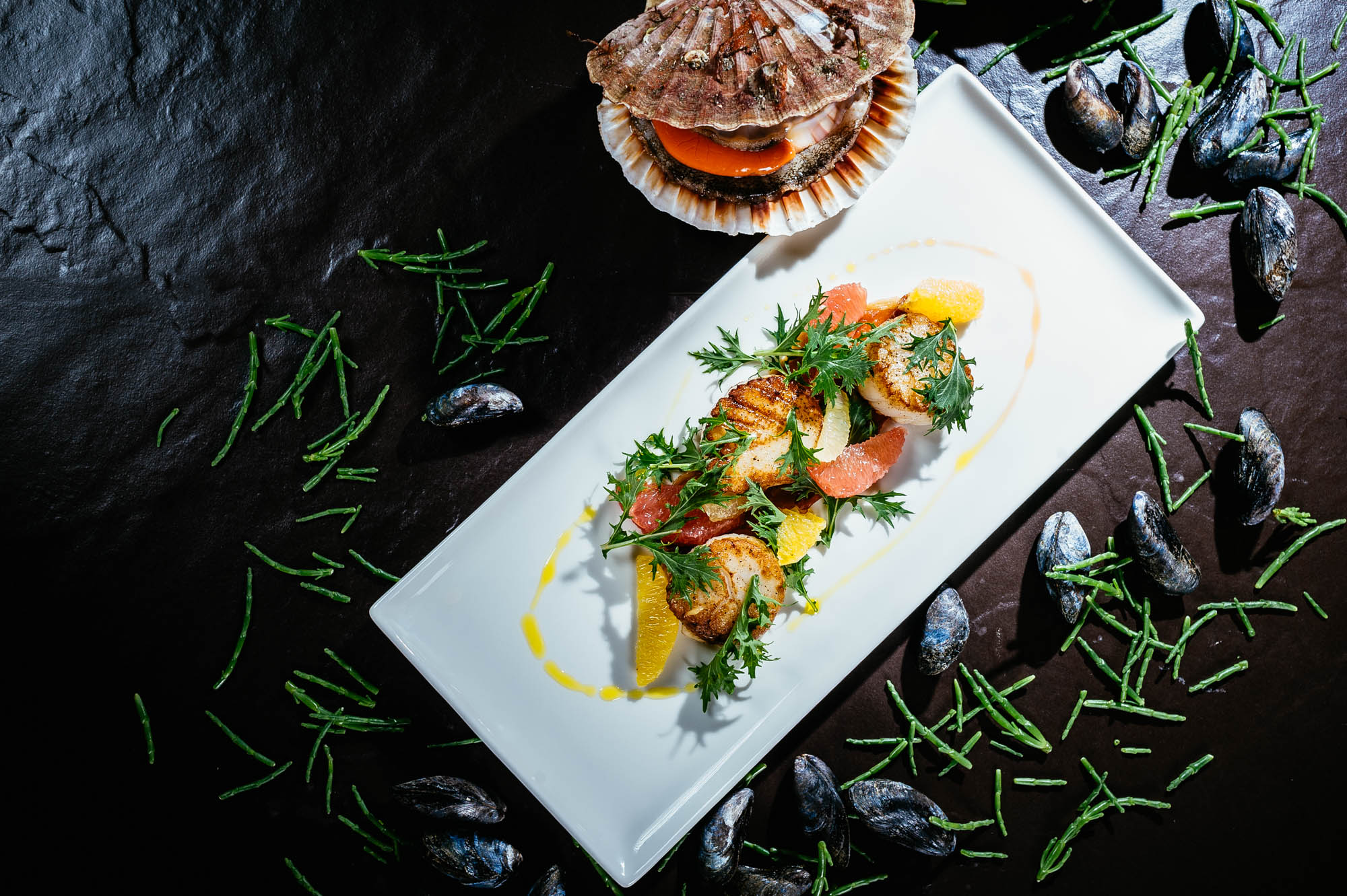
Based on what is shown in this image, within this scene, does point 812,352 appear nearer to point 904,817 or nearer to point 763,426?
point 763,426

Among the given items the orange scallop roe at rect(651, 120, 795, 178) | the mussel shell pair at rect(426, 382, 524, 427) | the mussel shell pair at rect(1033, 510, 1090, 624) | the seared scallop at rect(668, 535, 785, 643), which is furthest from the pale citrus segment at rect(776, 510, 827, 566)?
the orange scallop roe at rect(651, 120, 795, 178)

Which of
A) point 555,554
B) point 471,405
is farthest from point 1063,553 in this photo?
point 471,405

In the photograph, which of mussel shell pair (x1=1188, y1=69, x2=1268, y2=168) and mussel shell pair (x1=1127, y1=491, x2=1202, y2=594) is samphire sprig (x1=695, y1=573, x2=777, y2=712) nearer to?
mussel shell pair (x1=1127, y1=491, x2=1202, y2=594)

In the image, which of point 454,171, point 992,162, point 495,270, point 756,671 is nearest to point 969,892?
point 756,671

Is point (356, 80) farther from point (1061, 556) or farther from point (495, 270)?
point (1061, 556)

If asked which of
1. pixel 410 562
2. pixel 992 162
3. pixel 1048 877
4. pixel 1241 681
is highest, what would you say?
pixel 992 162
